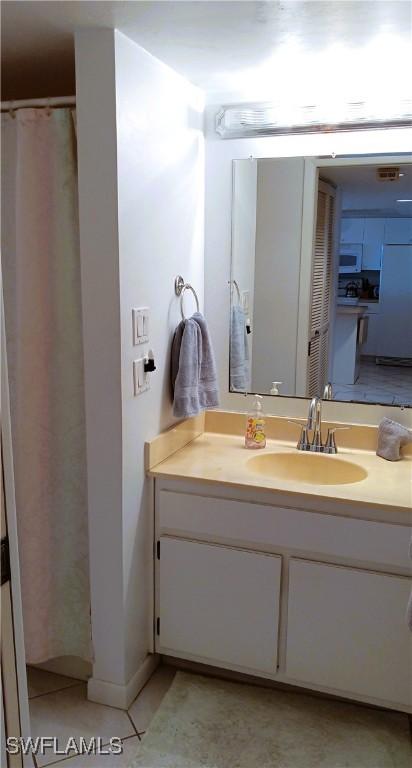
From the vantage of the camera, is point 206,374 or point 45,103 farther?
point 206,374

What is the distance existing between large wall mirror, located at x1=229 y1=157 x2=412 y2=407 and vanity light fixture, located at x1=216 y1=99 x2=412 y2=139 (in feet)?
0.38

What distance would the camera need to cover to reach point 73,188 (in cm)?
186

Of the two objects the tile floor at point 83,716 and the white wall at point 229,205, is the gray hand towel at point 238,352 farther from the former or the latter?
the tile floor at point 83,716

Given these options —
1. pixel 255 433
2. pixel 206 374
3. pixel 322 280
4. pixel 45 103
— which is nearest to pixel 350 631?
pixel 255 433

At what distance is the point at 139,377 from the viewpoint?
6.38 feet

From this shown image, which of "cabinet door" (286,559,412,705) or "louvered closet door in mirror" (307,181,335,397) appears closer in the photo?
"cabinet door" (286,559,412,705)

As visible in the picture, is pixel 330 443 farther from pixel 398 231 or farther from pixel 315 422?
pixel 398 231

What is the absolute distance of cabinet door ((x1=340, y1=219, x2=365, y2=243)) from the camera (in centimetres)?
220

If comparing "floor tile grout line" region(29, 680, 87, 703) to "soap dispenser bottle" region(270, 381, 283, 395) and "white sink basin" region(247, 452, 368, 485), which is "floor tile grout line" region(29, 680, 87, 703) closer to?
"white sink basin" region(247, 452, 368, 485)

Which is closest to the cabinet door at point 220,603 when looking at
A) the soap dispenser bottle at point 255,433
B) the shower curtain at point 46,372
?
the shower curtain at point 46,372

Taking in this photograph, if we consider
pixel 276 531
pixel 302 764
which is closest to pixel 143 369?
pixel 276 531

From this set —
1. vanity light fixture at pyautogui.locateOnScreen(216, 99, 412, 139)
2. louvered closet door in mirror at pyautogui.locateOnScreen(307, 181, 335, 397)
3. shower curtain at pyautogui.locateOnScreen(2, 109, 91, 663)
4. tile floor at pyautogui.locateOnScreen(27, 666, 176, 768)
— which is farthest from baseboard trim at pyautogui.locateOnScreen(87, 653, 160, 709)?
vanity light fixture at pyautogui.locateOnScreen(216, 99, 412, 139)

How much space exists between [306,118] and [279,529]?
1418 millimetres

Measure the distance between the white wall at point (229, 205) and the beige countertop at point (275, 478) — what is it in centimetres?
13
